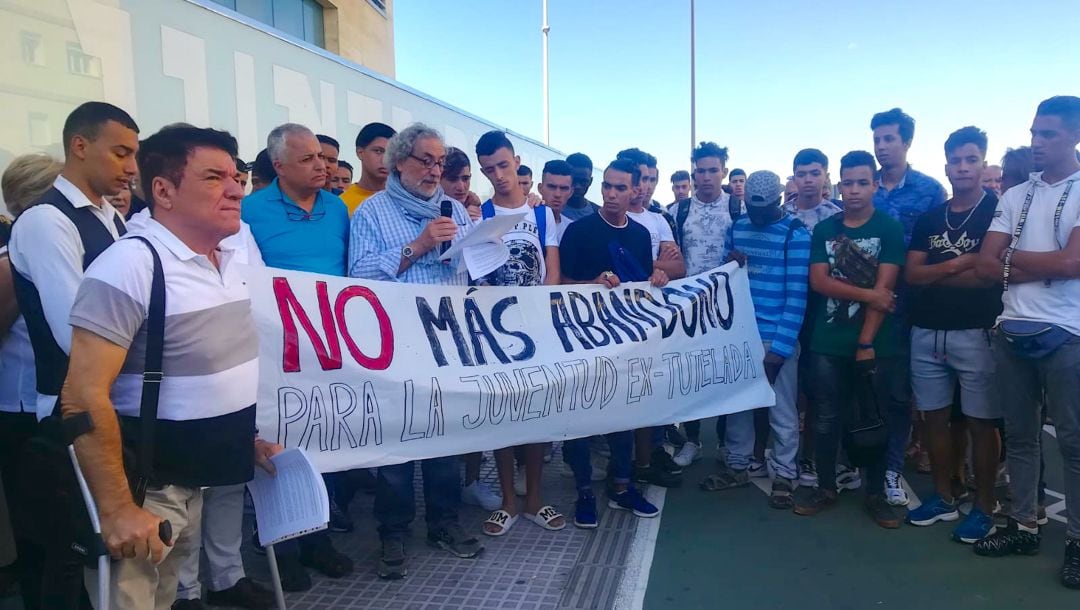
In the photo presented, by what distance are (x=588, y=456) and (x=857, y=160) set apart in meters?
2.38

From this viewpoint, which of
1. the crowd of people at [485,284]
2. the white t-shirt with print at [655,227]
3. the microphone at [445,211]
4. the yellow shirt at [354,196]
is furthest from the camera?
the white t-shirt with print at [655,227]

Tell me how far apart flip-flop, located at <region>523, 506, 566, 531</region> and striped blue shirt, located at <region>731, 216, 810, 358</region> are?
174 centimetres

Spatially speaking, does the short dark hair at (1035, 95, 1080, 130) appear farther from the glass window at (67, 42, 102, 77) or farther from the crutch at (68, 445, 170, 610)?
the glass window at (67, 42, 102, 77)

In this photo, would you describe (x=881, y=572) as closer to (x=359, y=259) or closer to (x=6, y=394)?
(x=359, y=259)

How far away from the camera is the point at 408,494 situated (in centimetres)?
353

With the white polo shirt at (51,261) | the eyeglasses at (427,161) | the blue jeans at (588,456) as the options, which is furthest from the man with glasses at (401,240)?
the white polo shirt at (51,261)

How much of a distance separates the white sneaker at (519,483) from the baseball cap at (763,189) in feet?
7.89

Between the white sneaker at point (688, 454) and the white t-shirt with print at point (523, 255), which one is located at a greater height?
the white t-shirt with print at point (523, 255)

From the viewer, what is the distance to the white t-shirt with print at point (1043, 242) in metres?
3.27

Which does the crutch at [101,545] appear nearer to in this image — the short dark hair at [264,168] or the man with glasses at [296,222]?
the man with glasses at [296,222]

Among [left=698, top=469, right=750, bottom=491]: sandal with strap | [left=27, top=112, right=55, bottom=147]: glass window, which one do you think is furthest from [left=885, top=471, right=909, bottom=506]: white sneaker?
[left=27, top=112, right=55, bottom=147]: glass window

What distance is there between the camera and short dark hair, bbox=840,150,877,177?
13.3 ft

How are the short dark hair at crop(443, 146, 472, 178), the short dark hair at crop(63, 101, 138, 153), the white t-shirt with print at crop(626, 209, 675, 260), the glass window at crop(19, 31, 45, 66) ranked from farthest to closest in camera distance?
1. the white t-shirt with print at crop(626, 209, 675, 260)
2. the short dark hair at crop(443, 146, 472, 178)
3. the glass window at crop(19, 31, 45, 66)
4. the short dark hair at crop(63, 101, 138, 153)

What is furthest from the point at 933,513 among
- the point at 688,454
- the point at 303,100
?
the point at 303,100
